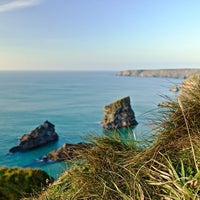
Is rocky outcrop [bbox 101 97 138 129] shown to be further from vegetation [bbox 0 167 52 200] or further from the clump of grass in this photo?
the clump of grass

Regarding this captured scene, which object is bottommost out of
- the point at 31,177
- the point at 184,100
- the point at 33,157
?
the point at 33,157

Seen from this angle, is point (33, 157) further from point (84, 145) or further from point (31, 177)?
point (84, 145)

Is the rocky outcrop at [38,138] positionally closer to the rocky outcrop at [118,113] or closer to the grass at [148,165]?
the rocky outcrop at [118,113]

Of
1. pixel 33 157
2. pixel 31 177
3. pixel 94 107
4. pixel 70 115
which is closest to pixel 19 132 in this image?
pixel 33 157

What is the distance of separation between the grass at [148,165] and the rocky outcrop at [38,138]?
45930 millimetres

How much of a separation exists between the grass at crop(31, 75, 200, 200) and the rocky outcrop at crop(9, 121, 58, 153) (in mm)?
45930

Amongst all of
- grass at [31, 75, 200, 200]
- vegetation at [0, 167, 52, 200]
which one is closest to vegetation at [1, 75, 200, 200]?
Answer: grass at [31, 75, 200, 200]

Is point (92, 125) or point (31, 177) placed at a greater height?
point (31, 177)

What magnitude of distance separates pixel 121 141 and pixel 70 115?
72229 mm

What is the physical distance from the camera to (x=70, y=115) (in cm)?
7588

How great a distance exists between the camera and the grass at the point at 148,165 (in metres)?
2.84

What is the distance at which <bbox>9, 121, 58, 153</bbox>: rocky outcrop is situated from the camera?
4934 centimetres

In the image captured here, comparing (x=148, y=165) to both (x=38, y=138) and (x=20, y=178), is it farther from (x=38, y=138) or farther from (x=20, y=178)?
(x=38, y=138)

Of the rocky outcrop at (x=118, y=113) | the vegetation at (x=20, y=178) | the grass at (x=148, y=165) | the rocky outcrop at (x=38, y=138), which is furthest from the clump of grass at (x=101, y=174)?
the rocky outcrop at (x=118, y=113)
